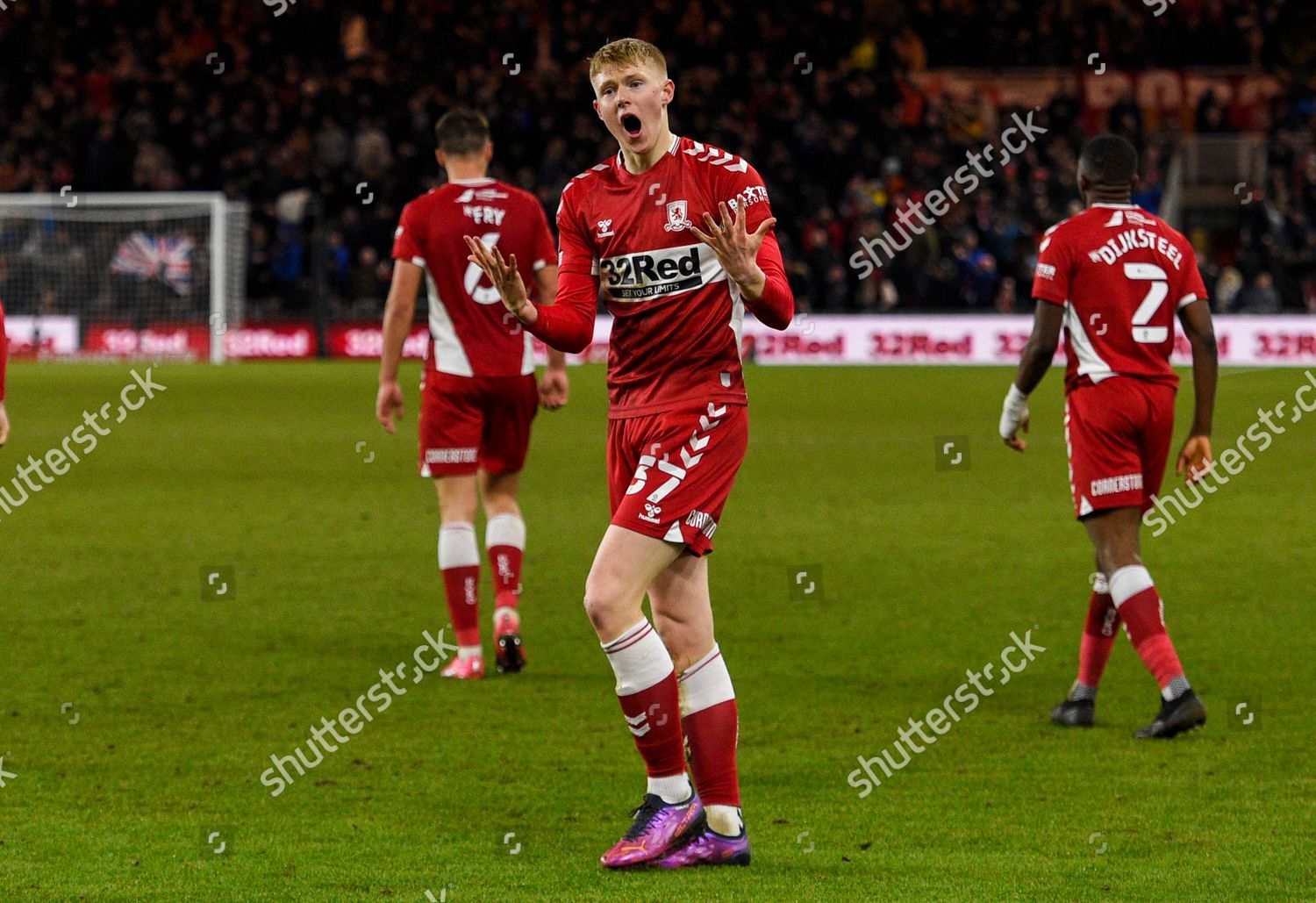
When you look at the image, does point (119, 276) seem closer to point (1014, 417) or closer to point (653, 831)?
point (1014, 417)

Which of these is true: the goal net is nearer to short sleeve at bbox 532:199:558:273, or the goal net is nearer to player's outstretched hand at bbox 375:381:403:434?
player's outstretched hand at bbox 375:381:403:434

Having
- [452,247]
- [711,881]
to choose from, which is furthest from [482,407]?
[711,881]

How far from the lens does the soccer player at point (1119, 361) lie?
606cm

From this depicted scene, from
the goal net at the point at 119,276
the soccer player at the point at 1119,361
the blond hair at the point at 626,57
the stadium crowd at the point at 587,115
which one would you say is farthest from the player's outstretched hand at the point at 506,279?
the goal net at the point at 119,276

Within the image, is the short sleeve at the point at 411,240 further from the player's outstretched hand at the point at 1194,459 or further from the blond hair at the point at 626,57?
the player's outstretched hand at the point at 1194,459

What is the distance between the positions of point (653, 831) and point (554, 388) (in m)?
3.01

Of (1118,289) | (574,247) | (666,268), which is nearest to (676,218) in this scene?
(666,268)

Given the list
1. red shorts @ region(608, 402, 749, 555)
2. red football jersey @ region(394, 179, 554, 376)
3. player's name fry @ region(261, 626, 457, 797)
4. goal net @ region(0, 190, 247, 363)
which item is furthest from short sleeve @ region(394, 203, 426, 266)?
goal net @ region(0, 190, 247, 363)

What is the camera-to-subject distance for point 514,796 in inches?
205

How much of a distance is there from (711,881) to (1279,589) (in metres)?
5.61

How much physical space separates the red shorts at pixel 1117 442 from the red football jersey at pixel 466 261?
237 cm

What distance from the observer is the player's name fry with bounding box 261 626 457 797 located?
5.48 meters

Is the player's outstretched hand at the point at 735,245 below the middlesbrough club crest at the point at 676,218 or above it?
below

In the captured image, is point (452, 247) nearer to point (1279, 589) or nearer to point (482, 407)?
point (482, 407)
